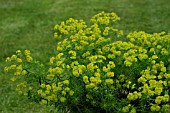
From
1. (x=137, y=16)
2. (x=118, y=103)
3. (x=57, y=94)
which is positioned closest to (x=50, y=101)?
(x=57, y=94)

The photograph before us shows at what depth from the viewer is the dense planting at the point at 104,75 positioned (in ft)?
10.5

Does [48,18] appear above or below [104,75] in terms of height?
above

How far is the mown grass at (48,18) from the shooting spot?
7754 millimetres

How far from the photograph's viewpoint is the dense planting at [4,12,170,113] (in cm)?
319

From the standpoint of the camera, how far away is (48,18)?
364 inches

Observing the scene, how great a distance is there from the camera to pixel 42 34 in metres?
8.35

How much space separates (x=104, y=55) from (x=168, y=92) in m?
0.72

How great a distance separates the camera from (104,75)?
3264mm

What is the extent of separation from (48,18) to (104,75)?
244 inches

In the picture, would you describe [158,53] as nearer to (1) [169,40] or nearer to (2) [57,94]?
(1) [169,40]

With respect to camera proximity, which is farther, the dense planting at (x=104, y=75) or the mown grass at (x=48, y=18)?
the mown grass at (x=48, y=18)

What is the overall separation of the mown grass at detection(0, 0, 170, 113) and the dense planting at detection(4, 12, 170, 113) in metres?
2.84

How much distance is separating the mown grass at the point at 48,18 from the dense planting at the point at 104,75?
9.33 ft

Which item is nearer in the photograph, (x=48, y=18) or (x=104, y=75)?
(x=104, y=75)
